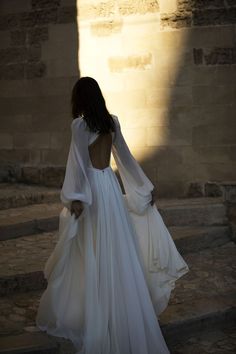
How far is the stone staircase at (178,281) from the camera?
12.2 ft

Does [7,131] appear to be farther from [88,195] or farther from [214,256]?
[88,195]

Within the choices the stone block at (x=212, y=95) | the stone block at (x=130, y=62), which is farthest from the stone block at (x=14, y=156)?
the stone block at (x=212, y=95)

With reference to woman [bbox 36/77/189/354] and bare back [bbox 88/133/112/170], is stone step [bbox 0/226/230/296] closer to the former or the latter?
woman [bbox 36/77/189/354]

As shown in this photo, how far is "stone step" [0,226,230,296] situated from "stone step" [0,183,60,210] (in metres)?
0.79

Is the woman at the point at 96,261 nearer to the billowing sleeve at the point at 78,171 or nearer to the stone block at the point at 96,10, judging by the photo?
the billowing sleeve at the point at 78,171

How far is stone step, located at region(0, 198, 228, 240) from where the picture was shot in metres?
5.66

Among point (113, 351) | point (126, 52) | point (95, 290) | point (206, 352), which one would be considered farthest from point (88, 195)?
point (126, 52)

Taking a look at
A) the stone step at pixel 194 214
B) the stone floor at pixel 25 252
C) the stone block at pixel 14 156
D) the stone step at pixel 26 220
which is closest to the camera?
the stone floor at pixel 25 252

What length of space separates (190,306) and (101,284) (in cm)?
111

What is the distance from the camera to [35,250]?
5.04 m

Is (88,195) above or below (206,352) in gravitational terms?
above

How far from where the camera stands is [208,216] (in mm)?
6152

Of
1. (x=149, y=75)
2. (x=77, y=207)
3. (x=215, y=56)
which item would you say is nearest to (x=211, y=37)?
(x=215, y=56)

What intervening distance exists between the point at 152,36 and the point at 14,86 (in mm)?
1929
